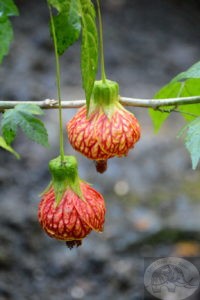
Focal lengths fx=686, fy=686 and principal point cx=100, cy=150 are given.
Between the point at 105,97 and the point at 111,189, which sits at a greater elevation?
the point at 105,97

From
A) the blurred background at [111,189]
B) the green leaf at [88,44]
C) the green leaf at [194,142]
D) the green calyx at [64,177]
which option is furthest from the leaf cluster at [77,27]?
the blurred background at [111,189]

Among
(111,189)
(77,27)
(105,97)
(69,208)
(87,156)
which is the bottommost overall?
(111,189)

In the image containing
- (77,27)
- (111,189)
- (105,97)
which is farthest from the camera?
(111,189)

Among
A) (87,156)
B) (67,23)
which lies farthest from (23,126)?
(67,23)

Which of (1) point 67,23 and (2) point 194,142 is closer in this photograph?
(1) point 67,23

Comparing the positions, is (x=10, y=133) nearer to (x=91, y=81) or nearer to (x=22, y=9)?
(x=91, y=81)

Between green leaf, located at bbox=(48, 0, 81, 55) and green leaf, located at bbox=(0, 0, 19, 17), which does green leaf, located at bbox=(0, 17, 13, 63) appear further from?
green leaf, located at bbox=(48, 0, 81, 55)

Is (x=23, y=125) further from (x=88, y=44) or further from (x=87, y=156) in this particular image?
(x=88, y=44)
